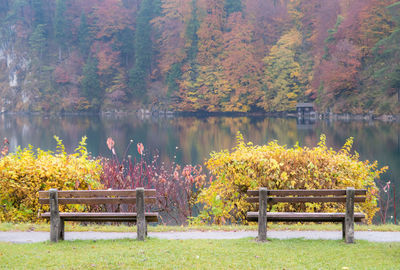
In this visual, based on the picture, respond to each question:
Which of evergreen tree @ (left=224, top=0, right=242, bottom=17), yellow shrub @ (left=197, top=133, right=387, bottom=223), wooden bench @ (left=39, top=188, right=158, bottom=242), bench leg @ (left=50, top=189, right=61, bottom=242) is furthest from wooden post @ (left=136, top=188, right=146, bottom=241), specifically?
evergreen tree @ (left=224, top=0, right=242, bottom=17)

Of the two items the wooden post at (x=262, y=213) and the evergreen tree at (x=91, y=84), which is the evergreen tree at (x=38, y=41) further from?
the wooden post at (x=262, y=213)

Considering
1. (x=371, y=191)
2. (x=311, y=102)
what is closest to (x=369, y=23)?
(x=311, y=102)

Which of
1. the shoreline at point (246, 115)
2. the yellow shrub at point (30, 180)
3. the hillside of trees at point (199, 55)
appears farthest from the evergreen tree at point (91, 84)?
the yellow shrub at point (30, 180)

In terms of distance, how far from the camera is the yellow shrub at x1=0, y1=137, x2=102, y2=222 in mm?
8445

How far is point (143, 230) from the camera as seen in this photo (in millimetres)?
6633

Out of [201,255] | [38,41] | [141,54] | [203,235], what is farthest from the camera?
[38,41]

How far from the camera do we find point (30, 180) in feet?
27.8

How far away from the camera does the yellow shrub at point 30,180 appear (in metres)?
8.45

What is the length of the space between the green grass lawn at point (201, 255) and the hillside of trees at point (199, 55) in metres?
36.1

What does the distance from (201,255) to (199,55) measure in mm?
64650

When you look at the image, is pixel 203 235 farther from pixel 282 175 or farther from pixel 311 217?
pixel 282 175

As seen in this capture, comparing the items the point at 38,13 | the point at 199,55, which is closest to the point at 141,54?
the point at 199,55

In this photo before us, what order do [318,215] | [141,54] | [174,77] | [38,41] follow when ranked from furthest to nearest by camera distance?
[38,41], [141,54], [174,77], [318,215]

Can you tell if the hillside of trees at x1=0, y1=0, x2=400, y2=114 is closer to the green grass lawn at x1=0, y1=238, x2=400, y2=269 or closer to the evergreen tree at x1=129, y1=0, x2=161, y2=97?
the evergreen tree at x1=129, y1=0, x2=161, y2=97
